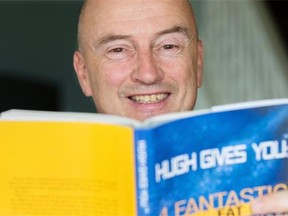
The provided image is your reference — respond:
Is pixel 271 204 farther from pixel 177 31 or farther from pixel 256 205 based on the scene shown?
pixel 177 31

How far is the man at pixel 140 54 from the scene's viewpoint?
179 cm

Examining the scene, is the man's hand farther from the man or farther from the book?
the man

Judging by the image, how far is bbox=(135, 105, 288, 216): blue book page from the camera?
127 cm

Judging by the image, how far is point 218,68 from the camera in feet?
14.2

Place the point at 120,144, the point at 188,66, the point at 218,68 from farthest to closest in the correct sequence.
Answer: the point at 218,68 → the point at 188,66 → the point at 120,144

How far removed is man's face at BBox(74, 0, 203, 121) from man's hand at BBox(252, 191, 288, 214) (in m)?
0.49

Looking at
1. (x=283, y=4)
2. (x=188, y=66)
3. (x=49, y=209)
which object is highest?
(x=283, y=4)

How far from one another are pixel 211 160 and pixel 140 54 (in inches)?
20.4

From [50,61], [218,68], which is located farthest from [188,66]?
[218,68]

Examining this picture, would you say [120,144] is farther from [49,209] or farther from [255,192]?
[255,192]

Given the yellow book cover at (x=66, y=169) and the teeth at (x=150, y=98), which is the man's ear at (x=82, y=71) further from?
the yellow book cover at (x=66, y=169)

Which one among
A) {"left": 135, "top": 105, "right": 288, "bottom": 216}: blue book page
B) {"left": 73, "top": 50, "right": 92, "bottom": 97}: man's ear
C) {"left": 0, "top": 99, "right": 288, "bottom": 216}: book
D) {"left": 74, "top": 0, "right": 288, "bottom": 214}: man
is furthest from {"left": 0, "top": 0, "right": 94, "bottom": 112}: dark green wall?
{"left": 135, "top": 105, "right": 288, "bottom": 216}: blue book page

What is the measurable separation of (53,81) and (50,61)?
0.37ft

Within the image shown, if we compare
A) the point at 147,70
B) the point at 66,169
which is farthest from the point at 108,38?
the point at 66,169
